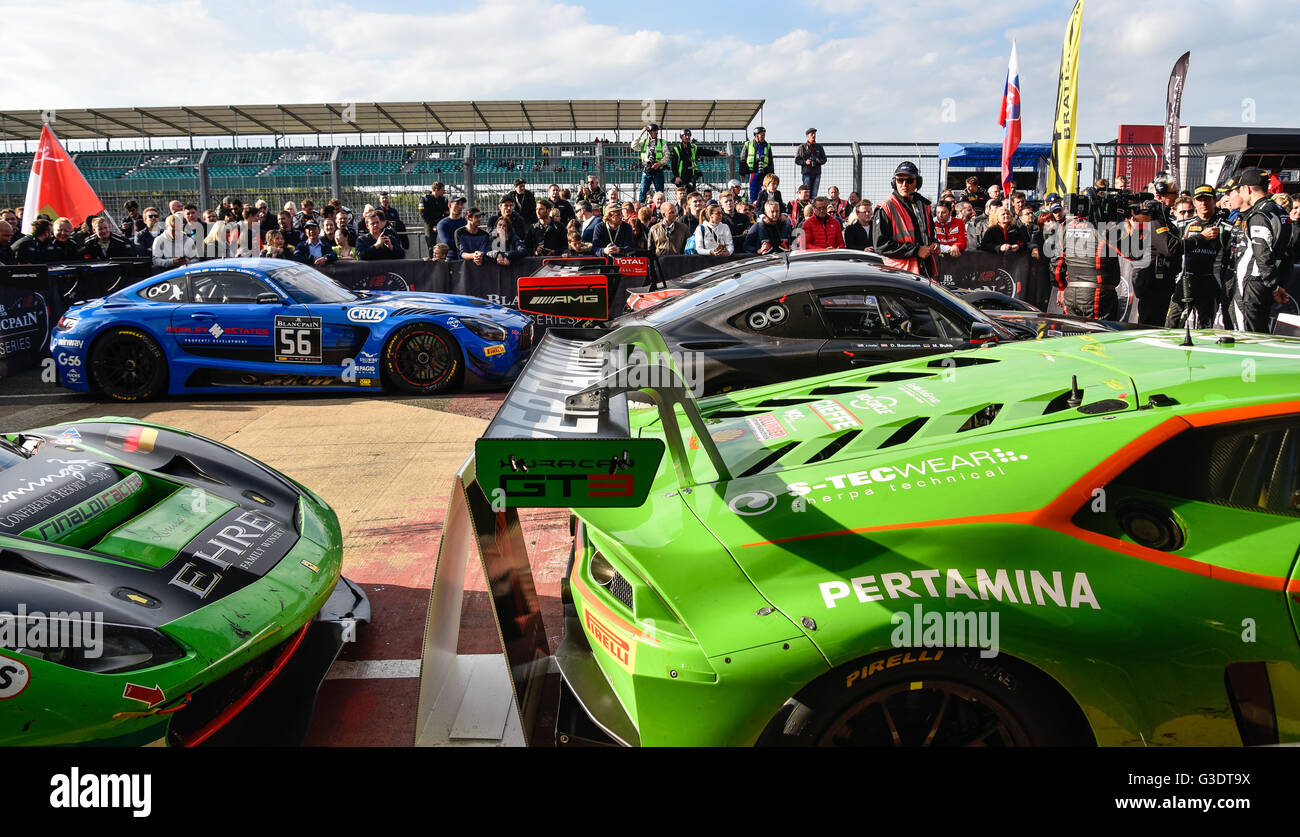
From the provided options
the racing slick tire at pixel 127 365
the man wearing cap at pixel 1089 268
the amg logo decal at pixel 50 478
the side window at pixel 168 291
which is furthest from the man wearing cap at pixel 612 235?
the amg logo decal at pixel 50 478

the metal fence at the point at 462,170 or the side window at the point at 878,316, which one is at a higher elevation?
the metal fence at the point at 462,170

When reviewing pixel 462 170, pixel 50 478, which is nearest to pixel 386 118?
pixel 462 170

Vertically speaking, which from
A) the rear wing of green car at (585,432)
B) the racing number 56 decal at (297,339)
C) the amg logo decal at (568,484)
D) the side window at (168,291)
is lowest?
the amg logo decal at (568,484)

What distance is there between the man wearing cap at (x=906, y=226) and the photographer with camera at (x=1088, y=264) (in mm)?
1582

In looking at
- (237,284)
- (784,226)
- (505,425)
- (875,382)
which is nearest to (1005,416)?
(875,382)

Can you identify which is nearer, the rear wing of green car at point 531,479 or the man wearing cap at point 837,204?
the rear wing of green car at point 531,479

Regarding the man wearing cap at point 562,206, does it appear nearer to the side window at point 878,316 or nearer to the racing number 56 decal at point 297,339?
the racing number 56 decal at point 297,339

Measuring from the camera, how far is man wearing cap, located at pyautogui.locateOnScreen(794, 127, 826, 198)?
13945 millimetres

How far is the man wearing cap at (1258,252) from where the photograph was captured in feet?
28.7

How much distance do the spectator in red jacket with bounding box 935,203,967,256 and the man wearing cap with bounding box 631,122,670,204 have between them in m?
4.48

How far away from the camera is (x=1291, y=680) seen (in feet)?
6.99

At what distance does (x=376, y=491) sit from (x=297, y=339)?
321 cm
